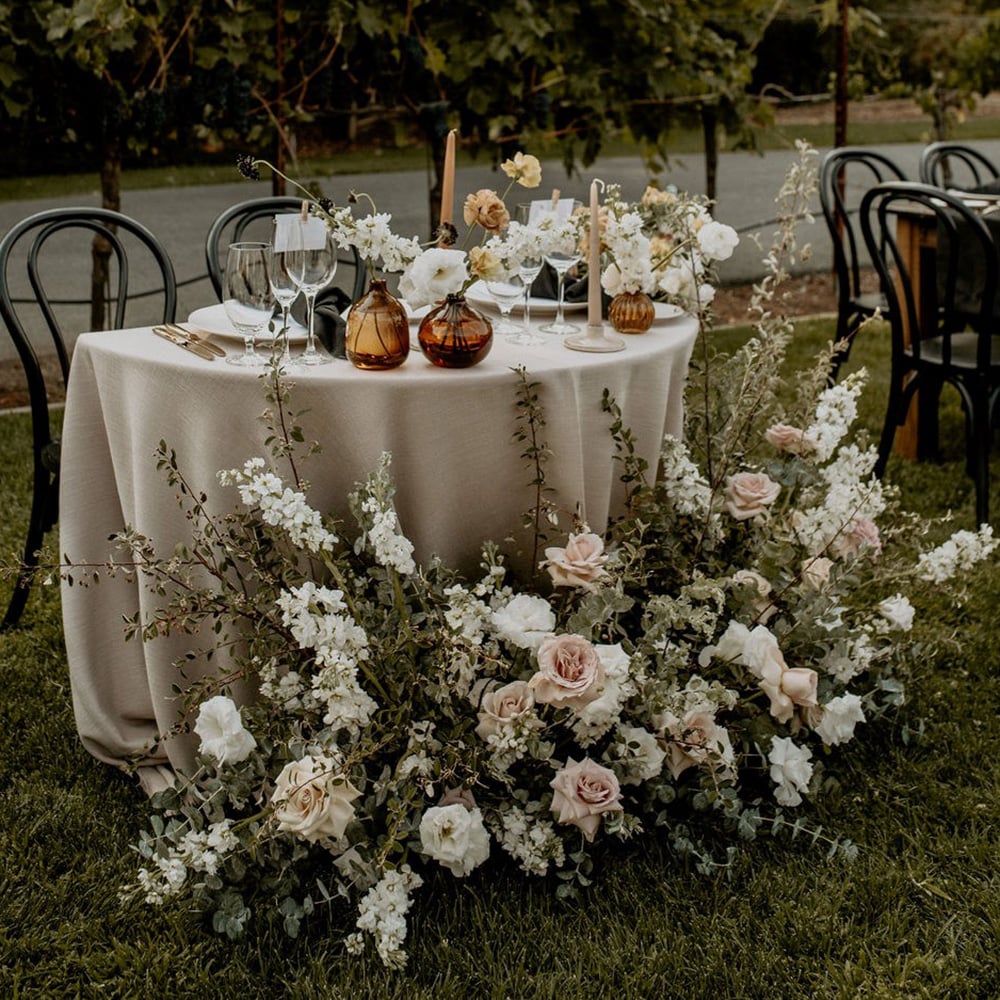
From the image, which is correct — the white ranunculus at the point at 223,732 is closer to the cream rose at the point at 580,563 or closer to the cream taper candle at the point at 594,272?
the cream rose at the point at 580,563

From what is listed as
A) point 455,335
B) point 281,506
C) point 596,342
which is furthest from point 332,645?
point 596,342

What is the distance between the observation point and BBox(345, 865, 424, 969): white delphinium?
1855mm

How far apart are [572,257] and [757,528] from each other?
705mm

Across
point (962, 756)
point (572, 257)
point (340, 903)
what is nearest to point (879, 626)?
point (962, 756)

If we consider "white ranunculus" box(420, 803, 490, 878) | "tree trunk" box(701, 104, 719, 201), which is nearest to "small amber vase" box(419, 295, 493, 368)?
"white ranunculus" box(420, 803, 490, 878)

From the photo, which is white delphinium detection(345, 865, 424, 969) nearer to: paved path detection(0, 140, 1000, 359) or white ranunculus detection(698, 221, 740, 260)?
white ranunculus detection(698, 221, 740, 260)

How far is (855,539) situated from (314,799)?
1.30m

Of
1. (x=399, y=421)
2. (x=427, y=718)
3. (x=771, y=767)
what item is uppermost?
(x=399, y=421)

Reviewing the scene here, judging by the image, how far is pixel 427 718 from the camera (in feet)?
6.98

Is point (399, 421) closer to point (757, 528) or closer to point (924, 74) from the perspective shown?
point (757, 528)

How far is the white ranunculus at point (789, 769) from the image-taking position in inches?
87.0

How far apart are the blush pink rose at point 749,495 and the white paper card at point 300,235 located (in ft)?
3.19

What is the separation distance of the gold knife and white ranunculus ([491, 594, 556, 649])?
0.70 metres

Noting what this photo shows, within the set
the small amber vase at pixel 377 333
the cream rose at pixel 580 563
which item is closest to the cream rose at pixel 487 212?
the small amber vase at pixel 377 333
